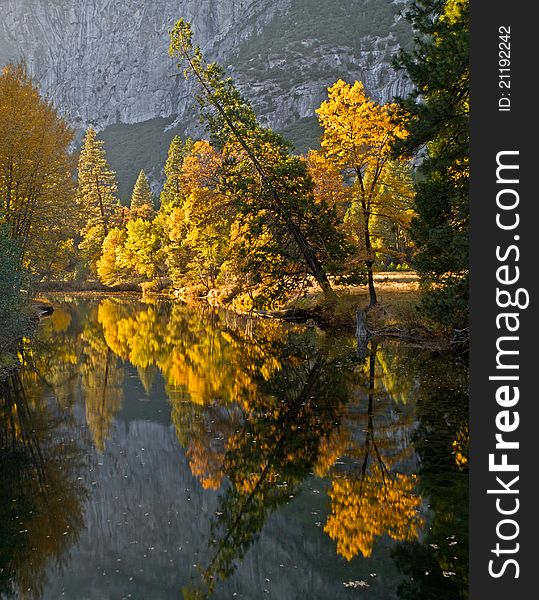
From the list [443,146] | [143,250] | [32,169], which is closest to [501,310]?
[443,146]

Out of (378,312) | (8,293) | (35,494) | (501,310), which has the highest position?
(378,312)

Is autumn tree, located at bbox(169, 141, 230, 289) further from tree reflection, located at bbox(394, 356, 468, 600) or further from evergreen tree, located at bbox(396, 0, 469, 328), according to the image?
tree reflection, located at bbox(394, 356, 468, 600)

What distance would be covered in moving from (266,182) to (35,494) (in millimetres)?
23143

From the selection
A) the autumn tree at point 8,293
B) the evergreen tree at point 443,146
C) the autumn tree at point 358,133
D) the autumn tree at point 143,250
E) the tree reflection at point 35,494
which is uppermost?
the autumn tree at point 143,250

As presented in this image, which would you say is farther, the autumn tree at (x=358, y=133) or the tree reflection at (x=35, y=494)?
the autumn tree at (x=358, y=133)

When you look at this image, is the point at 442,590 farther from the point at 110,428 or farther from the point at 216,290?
the point at 216,290

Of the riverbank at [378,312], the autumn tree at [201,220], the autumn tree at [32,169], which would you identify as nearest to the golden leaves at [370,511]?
the riverbank at [378,312]

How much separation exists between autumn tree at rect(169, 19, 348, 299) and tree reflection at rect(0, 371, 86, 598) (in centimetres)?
1788

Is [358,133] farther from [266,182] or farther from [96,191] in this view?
[96,191]

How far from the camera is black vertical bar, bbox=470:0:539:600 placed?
5.80 meters

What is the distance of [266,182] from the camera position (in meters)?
31.2

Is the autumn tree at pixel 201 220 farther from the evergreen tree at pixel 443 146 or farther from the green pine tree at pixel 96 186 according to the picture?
the green pine tree at pixel 96 186

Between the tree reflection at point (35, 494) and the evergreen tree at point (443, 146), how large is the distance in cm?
1140

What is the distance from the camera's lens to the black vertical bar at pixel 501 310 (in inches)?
228
